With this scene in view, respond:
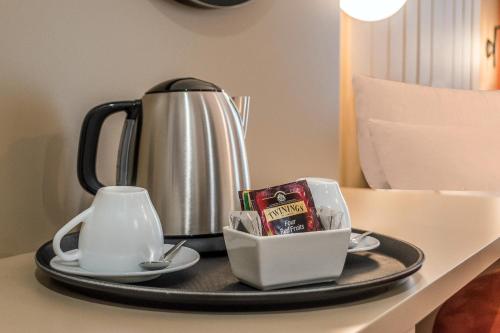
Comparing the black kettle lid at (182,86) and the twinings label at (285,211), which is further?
the black kettle lid at (182,86)

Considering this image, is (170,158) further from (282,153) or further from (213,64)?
(282,153)

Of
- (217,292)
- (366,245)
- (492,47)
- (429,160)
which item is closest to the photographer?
(217,292)

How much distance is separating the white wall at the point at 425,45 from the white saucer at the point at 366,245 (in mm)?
1260

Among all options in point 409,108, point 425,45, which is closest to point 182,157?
point 409,108

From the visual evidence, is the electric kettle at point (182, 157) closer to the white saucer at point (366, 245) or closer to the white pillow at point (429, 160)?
the white saucer at point (366, 245)

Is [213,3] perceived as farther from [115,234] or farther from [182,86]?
[115,234]

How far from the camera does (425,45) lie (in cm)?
242

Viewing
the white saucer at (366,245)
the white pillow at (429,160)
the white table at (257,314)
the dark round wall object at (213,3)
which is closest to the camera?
the white table at (257,314)

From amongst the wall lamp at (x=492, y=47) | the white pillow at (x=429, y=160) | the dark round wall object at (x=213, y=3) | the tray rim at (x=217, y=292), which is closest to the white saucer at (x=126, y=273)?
the tray rim at (x=217, y=292)

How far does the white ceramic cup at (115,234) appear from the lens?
1.87 ft

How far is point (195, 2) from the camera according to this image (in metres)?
1.05

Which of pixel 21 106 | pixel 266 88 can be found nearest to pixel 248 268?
pixel 21 106

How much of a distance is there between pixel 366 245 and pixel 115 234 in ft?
1.06

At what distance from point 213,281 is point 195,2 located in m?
0.61
